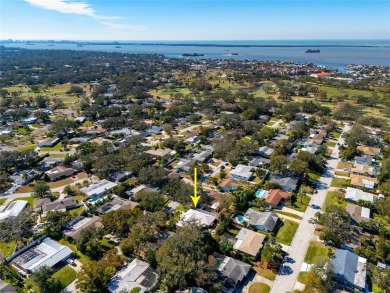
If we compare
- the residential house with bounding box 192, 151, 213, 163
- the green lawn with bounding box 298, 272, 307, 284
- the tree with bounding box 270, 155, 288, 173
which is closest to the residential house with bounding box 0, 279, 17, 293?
the green lawn with bounding box 298, 272, 307, 284

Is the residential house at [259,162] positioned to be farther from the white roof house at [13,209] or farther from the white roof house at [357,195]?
the white roof house at [13,209]

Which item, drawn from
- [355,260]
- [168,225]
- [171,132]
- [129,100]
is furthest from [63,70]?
[355,260]

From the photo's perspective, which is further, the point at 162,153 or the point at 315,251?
the point at 162,153

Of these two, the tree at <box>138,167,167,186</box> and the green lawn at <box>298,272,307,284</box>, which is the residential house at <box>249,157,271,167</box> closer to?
the tree at <box>138,167,167,186</box>

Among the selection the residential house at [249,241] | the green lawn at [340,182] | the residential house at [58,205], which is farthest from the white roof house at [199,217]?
the green lawn at [340,182]

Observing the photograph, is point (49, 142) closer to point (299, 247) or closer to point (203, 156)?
point (203, 156)

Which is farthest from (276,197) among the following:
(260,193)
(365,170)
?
(365,170)
